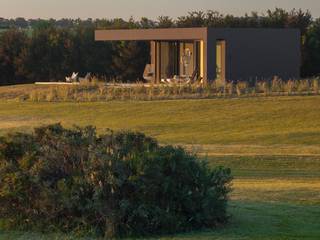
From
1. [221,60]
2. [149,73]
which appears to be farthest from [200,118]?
[149,73]

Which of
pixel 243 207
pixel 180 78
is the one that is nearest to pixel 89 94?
pixel 180 78

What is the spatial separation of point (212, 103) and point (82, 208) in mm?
24672

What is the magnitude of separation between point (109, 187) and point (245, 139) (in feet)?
58.2

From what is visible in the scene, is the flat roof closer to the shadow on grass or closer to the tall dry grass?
the tall dry grass

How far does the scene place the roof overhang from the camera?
40.6 metres

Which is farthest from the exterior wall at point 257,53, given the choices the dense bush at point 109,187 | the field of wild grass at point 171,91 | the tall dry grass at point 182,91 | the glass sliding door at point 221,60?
the dense bush at point 109,187

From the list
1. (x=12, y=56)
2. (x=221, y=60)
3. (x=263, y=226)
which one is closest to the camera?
(x=263, y=226)

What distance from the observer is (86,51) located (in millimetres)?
58469

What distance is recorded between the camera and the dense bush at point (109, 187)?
9680mm

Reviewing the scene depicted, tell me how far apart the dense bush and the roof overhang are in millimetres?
29626

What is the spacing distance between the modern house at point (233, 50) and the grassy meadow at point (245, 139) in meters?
5.53

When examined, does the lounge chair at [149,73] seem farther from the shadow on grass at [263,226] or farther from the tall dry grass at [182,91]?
the shadow on grass at [263,226]

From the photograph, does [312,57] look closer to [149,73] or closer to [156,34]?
[149,73]

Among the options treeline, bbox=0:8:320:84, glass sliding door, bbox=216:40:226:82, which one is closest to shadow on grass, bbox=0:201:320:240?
glass sliding door, bbox=216:40:226:82
